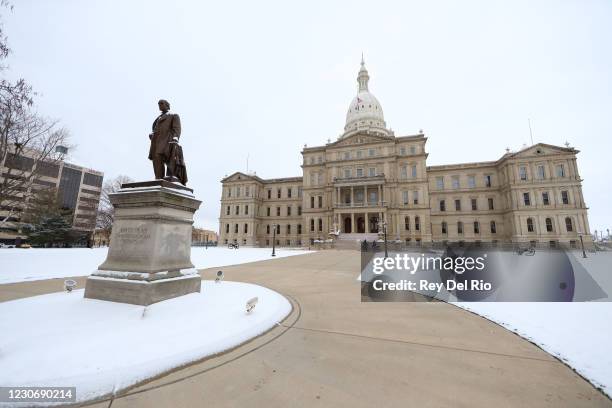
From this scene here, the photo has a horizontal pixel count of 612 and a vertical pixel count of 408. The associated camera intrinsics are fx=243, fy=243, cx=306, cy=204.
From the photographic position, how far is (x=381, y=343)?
361cm

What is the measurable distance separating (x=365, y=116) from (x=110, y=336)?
67.2 m

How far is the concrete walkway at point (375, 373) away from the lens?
2.27 meters

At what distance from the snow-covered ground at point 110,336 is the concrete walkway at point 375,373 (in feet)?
0.63

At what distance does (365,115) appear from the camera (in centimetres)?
6319

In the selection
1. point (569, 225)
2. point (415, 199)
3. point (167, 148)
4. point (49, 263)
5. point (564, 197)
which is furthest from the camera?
point (415, 199)

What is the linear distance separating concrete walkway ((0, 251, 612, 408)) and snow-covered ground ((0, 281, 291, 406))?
0.63 ft

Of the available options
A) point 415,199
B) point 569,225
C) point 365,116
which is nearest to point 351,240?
point 415,199

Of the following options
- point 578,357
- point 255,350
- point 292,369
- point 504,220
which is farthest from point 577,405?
point 504,220

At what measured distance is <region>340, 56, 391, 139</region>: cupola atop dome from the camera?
204ft

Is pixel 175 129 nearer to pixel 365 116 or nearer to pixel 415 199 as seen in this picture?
pixel 415 199

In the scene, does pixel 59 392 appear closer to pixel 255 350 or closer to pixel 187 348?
pixel 187 348

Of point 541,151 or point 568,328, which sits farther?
point 541,151

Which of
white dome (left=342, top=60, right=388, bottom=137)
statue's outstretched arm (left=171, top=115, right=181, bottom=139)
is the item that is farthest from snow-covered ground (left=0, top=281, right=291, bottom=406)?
white dome (left=342, top=60, right=388, bottom=137)

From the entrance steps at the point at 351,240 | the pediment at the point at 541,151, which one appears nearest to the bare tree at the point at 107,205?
the entrance steps at the point at 351,240
